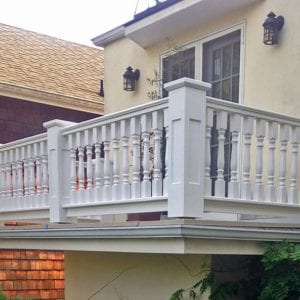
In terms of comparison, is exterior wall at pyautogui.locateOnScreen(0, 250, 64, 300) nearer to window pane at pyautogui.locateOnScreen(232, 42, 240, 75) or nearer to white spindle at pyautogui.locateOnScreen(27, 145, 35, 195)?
white spindle at pyautogui.locateOnScreen(27, 145, 35, 195)

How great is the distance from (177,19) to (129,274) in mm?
3436

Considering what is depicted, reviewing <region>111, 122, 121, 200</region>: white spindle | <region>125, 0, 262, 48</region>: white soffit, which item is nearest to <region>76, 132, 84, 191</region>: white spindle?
<region>111, 122, 121, 200</region>: white spindle

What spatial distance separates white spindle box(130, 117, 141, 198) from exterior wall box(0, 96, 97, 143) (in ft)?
19.7

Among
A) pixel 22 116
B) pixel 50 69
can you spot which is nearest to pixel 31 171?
pixel 22 116

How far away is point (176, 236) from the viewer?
473 centimetres

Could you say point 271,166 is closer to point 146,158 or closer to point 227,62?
point 146,158

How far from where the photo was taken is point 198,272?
559 centimetres

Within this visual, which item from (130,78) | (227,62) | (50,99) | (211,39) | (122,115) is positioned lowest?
(122,115)

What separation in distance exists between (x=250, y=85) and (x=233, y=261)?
237 centimetres

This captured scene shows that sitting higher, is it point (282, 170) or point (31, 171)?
point (282, 170)

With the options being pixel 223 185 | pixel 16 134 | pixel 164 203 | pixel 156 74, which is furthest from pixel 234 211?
pixel 16 134

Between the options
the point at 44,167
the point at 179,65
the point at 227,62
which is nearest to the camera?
the point at 44,167

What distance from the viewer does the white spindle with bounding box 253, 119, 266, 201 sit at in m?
5.42

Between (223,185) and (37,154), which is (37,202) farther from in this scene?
(223,185)
